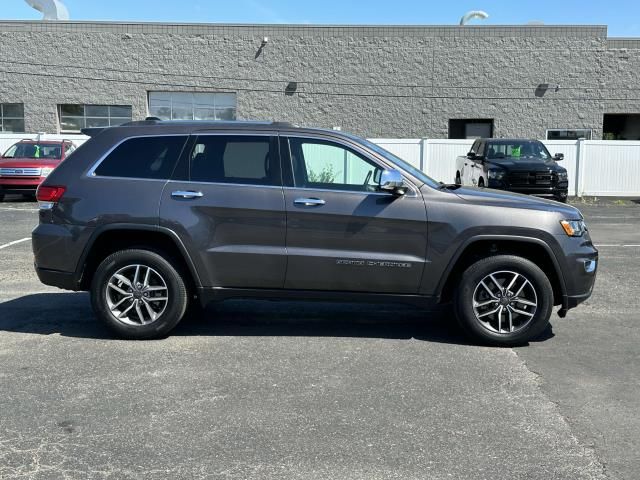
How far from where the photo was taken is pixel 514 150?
18.2m

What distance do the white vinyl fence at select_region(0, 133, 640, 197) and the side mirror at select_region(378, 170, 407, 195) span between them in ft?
58.1

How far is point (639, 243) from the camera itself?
11.8m

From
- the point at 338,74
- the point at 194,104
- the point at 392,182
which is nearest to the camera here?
the point at 392,182

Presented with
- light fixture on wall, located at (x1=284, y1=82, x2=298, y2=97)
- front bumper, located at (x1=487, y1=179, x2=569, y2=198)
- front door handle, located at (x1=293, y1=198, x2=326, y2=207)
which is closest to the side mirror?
front door handle, located at (x1=293, y1=198, x2=326, y2=207)

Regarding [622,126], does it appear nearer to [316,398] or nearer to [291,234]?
[291,234]

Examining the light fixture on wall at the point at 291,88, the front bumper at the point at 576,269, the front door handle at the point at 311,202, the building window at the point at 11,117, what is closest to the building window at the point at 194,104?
the light fixture on wall at the point at 291,88

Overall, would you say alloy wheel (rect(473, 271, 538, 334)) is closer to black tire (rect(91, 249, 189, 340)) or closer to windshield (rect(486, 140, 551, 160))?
black tire (rect(91, 249, 189, 340))

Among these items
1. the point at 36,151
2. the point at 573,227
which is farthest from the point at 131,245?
the point at 36,151

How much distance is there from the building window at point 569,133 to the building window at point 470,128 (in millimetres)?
2471

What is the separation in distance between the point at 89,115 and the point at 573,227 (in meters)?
26.3

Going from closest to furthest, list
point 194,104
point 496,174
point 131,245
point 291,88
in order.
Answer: point 131,245 → point 496,174 → point 291,88 → point 194,104

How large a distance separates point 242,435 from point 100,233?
260 cm

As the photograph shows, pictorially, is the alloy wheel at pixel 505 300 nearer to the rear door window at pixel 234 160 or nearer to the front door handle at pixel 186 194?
the rear door window at pixel 234 160

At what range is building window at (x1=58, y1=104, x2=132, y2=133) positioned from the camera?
92.7ft
